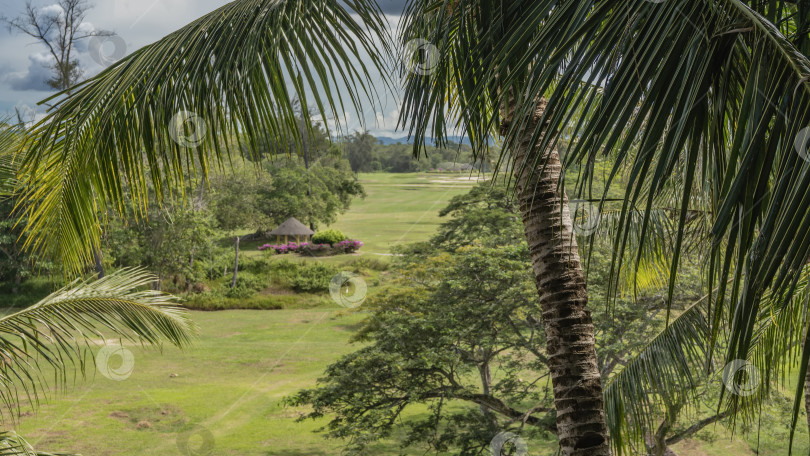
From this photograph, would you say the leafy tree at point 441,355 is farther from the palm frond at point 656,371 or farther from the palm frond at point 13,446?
the palm frond at point 13,446

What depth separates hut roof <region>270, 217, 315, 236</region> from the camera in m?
21.8

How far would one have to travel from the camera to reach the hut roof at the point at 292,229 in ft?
71.4

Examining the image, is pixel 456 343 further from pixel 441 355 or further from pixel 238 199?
pixel 238 199

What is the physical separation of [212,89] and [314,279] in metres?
16.9

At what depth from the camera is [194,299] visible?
17.4 meters

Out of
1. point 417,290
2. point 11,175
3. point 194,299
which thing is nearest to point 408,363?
point 417,290

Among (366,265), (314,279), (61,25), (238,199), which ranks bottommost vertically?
(314,279)

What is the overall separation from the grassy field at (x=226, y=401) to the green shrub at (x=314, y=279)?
47 cm

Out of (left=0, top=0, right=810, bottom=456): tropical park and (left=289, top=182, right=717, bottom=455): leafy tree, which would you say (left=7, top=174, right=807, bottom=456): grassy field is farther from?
(left=289, top=182, right=717, bottom=455): leafy tree

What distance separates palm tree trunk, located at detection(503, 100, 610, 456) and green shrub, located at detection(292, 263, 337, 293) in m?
16.3

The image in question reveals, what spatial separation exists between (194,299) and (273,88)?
1691 centimetres

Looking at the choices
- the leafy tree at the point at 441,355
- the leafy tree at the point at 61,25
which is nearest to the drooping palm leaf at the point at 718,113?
the leafy tree at the point at 441,355

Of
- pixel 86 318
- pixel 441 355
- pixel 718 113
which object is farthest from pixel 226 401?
pixel 718 113

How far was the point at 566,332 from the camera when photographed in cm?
182
